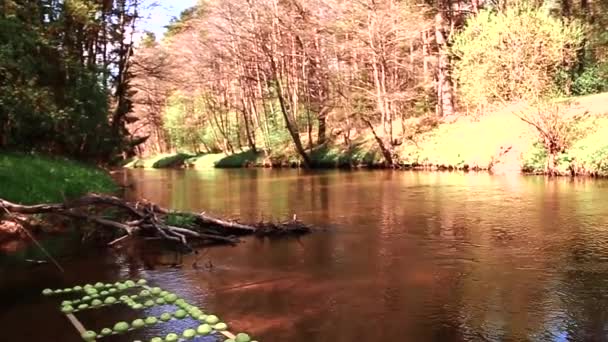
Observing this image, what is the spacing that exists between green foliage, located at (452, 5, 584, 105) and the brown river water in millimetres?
9860

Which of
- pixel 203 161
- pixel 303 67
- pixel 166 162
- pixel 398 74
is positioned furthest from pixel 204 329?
pixel 166 162

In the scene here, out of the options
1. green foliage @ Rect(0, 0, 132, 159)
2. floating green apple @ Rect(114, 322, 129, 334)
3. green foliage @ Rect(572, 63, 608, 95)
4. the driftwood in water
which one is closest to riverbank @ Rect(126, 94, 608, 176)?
green foliage @ Rect(572, 63, 608, 95)

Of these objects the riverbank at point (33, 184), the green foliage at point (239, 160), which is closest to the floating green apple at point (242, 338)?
the riverbank at point (33, 184)

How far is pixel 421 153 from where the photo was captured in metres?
34.6

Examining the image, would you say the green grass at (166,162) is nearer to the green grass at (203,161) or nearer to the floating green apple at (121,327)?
the green grass at (203,161)

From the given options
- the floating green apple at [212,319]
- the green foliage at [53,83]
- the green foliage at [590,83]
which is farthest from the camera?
the green foliage at [590,83]

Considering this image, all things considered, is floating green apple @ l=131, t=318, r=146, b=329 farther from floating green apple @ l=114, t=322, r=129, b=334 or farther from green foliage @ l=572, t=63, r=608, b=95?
green foliage @ l=572, t=63, r=608, b=95

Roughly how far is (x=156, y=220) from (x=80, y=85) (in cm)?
1274

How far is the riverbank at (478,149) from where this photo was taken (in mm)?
24812

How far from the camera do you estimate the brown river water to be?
23.6 feet

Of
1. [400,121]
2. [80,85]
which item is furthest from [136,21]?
[400,121]

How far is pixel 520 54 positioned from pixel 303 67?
17.8 meters

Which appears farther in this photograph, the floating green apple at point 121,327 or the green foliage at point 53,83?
the green foliage at point 53,83

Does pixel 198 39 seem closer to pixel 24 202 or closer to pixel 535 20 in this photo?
pixel 535 20
